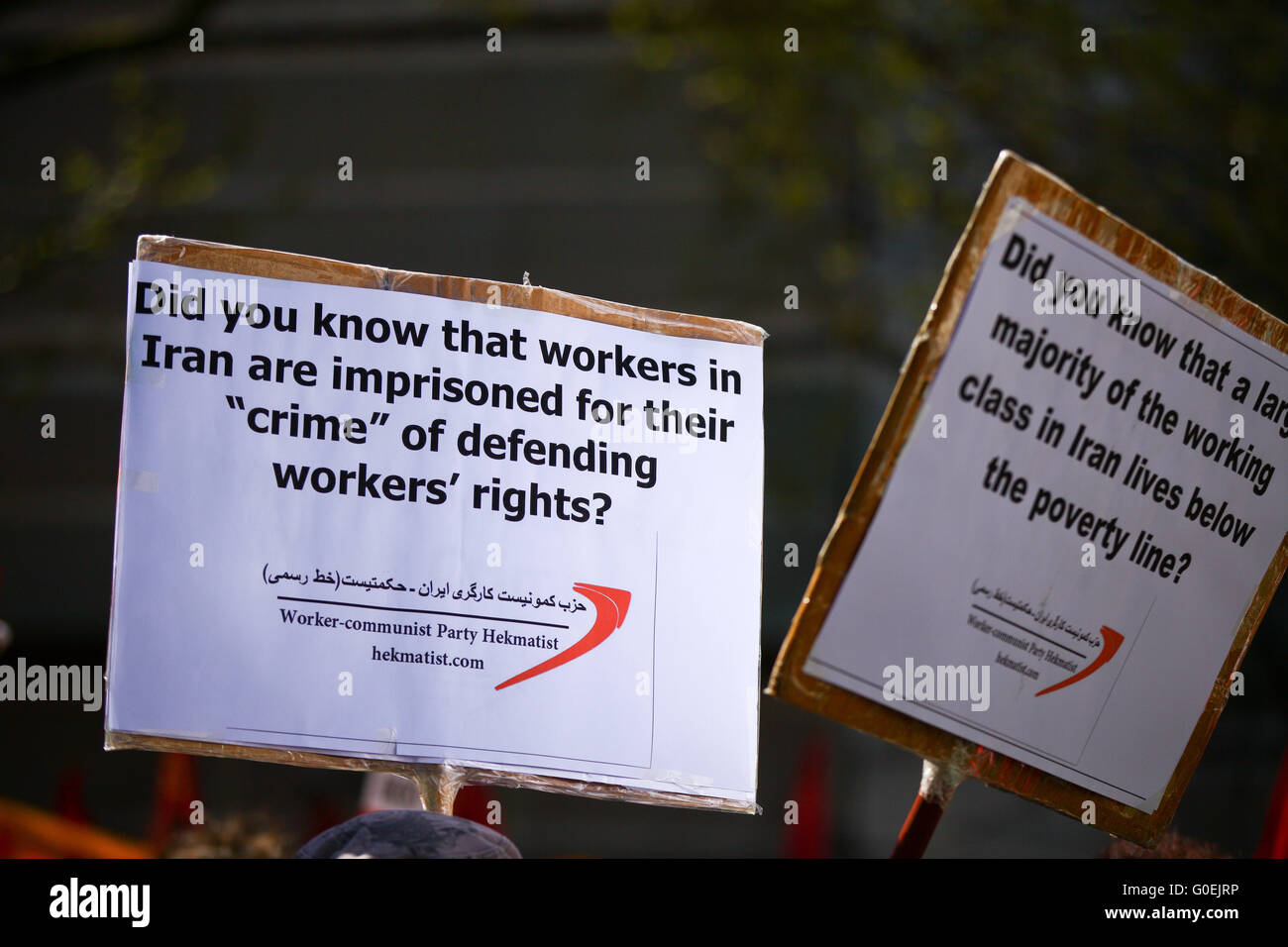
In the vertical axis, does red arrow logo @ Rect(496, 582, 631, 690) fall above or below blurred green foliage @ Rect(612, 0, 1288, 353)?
below

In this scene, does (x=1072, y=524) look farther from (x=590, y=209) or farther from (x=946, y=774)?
(x=590, y=209)

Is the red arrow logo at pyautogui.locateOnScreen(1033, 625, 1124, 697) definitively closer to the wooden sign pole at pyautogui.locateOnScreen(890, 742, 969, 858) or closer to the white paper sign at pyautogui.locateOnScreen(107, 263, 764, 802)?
the wooden sign pole at pyautogui.locateOnScreen(890, 742, 969, 858)

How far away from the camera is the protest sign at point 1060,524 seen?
6.55 feet

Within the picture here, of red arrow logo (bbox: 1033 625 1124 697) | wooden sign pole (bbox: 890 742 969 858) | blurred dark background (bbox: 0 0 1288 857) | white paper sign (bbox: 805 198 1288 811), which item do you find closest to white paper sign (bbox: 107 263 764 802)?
wooden sign pole (bbox: 890 742 969 858)

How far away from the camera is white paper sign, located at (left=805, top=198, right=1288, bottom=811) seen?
2.01 metres

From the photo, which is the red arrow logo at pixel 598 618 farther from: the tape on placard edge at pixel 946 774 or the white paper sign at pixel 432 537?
the tape on placard edge at pixel 946 774

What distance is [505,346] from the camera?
2.37 m

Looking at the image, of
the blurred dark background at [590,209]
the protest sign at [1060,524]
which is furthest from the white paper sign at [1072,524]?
the blurred dark background at [590,209]

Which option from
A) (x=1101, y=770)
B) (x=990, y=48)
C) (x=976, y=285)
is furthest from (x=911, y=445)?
(x=990, y=48)

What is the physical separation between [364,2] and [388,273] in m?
9.10

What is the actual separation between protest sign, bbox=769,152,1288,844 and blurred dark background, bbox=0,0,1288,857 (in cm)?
441

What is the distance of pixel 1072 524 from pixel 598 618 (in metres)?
0.82

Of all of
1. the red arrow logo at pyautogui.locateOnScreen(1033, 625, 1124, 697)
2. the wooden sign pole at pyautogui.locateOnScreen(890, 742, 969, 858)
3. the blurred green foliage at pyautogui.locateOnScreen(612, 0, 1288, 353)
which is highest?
the blurred green foliage at pyautogui.locateOnScreen(612, 0, 1288, 353)
